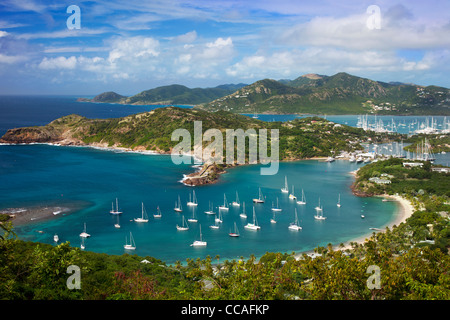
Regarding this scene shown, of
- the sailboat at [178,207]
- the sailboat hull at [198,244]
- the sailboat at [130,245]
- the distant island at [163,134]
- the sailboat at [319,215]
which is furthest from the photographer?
the distant island at [163,134]

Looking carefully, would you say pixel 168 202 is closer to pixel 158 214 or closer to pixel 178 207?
pixel 178 207

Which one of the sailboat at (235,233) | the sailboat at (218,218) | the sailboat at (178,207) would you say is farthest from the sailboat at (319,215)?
the sailboat at (178,207)

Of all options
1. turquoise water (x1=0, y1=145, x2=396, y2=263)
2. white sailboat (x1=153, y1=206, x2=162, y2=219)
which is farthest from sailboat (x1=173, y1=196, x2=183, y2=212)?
white sailboat (x1=153, y1=206, x2=162, y2=219)

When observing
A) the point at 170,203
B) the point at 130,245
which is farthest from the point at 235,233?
A: the point at 170,203

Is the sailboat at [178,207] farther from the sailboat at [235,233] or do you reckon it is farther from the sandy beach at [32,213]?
the sandy beach at [32,213]
